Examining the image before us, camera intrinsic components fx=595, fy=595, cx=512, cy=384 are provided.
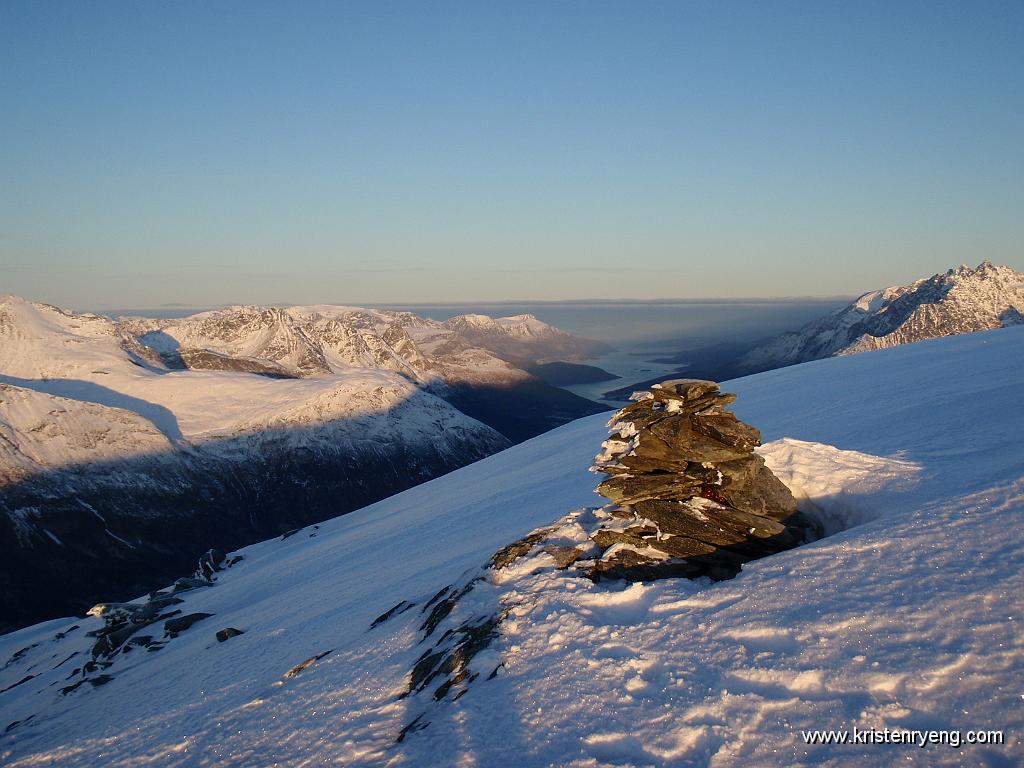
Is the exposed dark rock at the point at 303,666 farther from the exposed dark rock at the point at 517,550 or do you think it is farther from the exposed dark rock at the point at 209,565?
the exposed dark rock at the point at 209,565

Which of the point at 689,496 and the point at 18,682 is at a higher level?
the point at 689,496

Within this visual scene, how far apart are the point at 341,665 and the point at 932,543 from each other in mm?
18073

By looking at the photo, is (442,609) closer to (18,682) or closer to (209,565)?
(18,682)

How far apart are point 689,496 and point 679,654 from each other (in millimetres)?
6410

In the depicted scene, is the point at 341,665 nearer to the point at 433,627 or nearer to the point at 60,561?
the point at 433,627

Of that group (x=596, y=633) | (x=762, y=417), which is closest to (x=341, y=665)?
(x=596, y=633)

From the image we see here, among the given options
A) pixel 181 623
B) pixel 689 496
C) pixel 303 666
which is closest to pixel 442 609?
pixel 303 666

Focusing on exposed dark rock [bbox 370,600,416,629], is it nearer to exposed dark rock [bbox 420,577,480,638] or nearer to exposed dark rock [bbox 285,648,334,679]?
exposed dark rock [bbox 285,648,334,679]

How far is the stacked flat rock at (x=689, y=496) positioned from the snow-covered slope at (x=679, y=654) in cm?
131

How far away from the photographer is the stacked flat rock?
59.4 ft

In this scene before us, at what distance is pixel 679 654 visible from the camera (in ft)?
44.5

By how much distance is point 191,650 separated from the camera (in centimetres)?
3275

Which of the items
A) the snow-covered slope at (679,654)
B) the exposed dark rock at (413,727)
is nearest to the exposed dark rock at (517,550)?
the snow-covered slope at (679,654)

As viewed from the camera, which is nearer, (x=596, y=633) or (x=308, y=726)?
(x=596, y=633)
